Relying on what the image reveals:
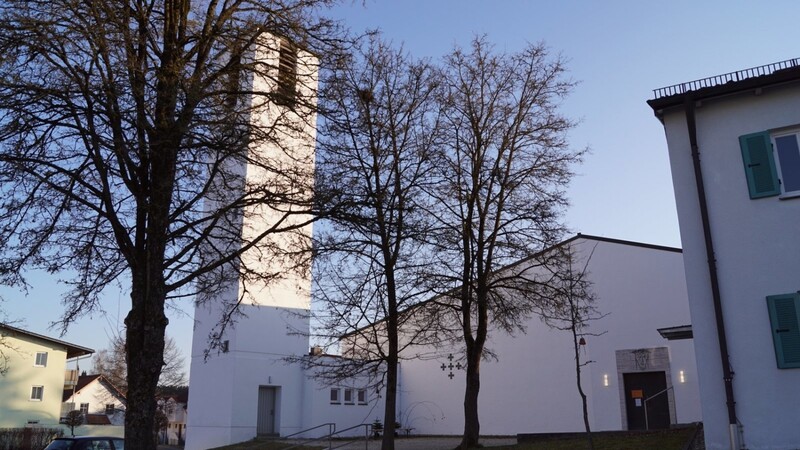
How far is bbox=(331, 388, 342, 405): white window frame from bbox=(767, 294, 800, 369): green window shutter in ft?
82.4

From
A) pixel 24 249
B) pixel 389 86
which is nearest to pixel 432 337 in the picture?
pixel 389 86

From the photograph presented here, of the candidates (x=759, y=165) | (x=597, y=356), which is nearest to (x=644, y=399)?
(x=597, y=356)

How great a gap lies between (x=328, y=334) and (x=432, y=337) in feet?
10.0

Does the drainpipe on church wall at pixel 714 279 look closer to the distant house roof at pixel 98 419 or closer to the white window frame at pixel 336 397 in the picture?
the white window frame at pixel 336 397

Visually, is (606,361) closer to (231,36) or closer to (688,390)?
(688,390)

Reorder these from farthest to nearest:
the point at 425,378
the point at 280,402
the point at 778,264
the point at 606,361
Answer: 1. the point at 425,378
2. the point at 280,402
3. the point at 606,361
4. the point at 778,264

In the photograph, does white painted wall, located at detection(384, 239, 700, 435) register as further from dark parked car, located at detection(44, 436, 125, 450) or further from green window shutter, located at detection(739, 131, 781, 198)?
green window shutter, located at detection(739, 131, 781, 198)

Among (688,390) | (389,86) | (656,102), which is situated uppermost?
(389,86)

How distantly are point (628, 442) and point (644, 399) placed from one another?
11797mm

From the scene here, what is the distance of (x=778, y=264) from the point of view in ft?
43.3

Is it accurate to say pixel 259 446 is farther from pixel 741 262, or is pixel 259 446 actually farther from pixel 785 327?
pixel 785 327

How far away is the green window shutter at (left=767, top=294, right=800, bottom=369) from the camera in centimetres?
1262

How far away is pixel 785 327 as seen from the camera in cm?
1278

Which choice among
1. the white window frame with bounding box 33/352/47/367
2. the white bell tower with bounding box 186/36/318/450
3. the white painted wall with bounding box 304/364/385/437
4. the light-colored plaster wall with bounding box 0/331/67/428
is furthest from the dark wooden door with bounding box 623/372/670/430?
the white window frame with bounding box 33/352/47/367
